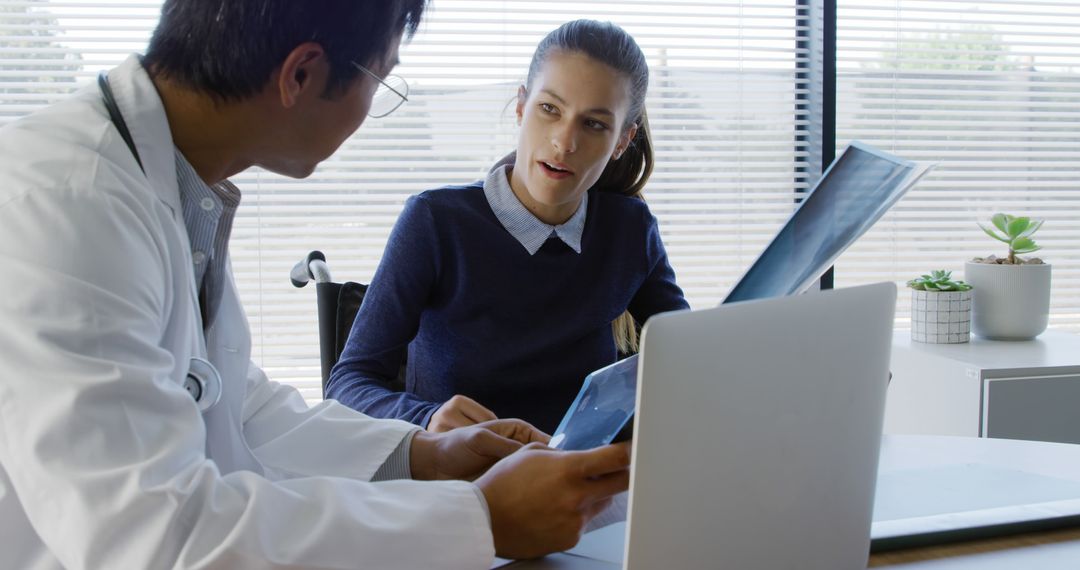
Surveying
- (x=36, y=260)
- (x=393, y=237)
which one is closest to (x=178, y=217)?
(x=36, y=260)

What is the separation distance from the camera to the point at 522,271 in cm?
175

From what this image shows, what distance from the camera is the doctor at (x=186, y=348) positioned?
2.38 feet

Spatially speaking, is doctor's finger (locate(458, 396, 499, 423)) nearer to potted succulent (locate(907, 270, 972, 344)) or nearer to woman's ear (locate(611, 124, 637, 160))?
woman's ear (locate(611, 124, 637, 160))

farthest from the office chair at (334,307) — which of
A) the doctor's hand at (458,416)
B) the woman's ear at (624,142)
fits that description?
the woman's ear at (624,142)

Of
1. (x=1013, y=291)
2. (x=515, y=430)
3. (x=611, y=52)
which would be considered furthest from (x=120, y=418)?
(x=1013, y=291)

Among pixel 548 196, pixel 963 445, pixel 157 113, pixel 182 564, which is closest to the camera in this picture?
pixel 182 564

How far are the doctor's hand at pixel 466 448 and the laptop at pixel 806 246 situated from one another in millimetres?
171

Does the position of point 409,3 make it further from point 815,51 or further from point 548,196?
point 815,51

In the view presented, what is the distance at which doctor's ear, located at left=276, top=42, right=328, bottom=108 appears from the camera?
3.20ft

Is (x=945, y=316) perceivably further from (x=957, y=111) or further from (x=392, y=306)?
(x=392, y=306)

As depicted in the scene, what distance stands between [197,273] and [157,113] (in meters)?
0.21

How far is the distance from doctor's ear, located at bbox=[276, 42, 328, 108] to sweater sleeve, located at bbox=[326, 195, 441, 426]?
69 cm

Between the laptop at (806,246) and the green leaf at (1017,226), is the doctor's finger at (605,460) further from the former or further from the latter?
the green leaf at (1017,226)

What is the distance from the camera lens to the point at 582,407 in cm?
101
